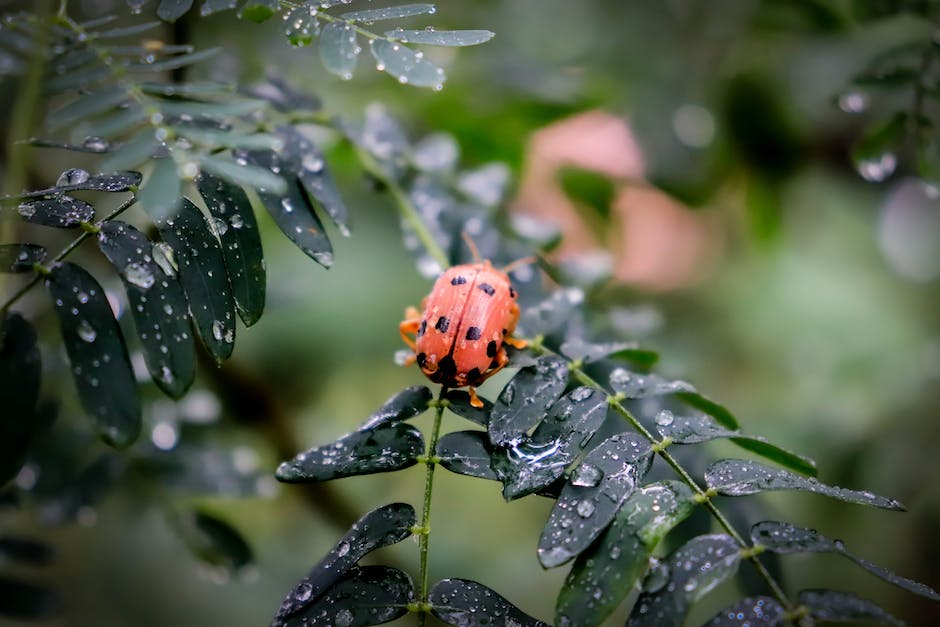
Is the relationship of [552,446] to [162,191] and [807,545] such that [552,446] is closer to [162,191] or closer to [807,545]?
[807,545]

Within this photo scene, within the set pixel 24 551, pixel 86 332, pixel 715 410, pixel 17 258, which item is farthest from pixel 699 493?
pixel 24 551

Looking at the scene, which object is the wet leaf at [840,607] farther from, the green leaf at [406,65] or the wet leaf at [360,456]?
the green leaf at [406,65]

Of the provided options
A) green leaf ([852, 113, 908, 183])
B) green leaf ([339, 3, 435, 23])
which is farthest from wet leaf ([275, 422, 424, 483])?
green leaf ([852, 113, 908, 183])

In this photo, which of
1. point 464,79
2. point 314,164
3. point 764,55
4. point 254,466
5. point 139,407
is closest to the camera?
point 139,407

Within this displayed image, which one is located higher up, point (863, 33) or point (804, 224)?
point (863, 33)

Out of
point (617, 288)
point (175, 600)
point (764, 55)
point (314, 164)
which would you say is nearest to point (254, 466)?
point (314, 164)

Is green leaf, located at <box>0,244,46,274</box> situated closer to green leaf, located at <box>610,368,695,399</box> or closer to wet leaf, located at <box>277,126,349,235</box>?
wet leaf, located at <box>277,126,349,235</box>

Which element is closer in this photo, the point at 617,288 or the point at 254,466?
the point at 254,466

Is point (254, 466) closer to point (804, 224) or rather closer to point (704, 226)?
point (704, 226)

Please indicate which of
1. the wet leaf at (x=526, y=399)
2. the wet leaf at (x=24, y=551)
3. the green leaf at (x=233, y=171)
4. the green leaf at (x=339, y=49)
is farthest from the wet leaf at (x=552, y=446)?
the wet leaf at (x=24, y=551)
